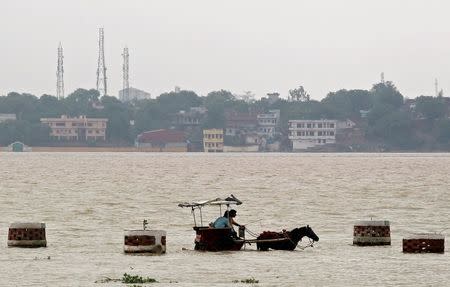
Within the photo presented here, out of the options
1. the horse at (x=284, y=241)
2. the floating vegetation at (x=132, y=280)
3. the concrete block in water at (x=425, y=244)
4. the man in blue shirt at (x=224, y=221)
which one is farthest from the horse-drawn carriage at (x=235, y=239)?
the floating vegetation at (x=132, y=280)

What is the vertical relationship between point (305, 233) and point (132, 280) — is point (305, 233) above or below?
above

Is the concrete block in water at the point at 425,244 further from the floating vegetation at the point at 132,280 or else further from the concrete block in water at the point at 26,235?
the concrete block in water at the point at 26,235

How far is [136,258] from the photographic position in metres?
42.8

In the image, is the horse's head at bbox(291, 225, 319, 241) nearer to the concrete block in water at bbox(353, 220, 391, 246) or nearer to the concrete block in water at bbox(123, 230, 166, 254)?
the concrete block in water at bbox(353, 220, 391, 246)

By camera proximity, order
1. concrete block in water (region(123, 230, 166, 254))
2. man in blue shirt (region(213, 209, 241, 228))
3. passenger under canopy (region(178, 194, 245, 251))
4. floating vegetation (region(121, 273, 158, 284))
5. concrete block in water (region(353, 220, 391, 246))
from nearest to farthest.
Result: floating vegetation (region(121, 273, 158, 284)), concrete block in water (region(123, 230, 166, 254)), man in blue shirt (region(213, 209, 241, 228)), passenger under canopy (region(178, 194, 245, 251)), concrete block in water (region(353, 220, 391, 246))

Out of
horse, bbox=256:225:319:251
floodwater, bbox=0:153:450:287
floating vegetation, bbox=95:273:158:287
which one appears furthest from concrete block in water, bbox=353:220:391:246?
floating vegetation, bbox=95:273:158:287

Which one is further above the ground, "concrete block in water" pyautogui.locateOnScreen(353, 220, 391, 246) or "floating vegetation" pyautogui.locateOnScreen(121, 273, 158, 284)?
"concrete block in water" pyautogui.locateOnScreen(353, 220, 391, 246)

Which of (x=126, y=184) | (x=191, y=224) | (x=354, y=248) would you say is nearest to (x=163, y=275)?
(x=354, y=248)

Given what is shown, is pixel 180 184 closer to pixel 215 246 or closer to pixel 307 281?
pixel 215 246

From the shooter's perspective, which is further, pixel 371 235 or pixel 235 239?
pixel 371 235

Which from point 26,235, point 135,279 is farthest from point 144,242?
point 135,279

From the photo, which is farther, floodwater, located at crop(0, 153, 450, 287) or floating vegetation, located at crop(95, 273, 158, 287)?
floodwater, located at crop(0, 153, 450, 287)

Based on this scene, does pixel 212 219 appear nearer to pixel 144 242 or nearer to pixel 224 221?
pixel 224 221

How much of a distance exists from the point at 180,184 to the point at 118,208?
47292 millimetres
